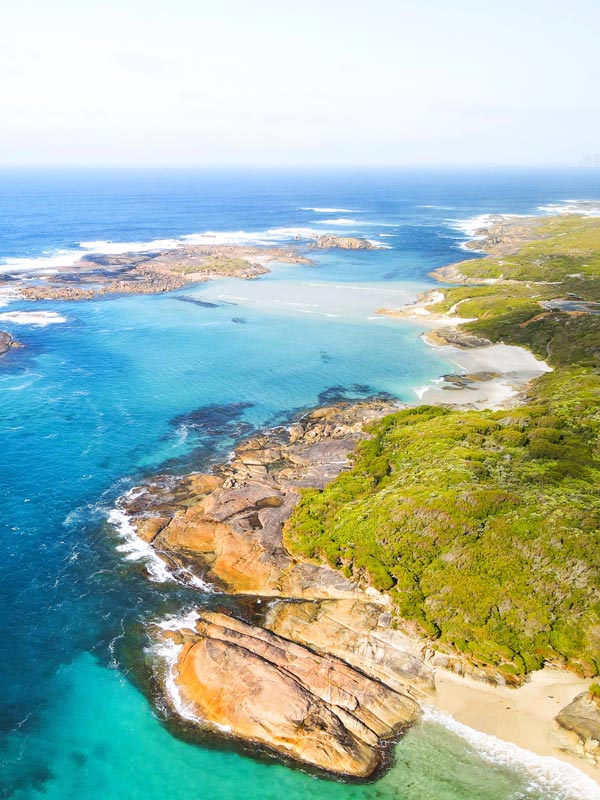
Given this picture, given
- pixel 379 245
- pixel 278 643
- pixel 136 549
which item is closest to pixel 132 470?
pixel 136 549

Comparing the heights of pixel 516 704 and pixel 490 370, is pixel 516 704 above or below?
below

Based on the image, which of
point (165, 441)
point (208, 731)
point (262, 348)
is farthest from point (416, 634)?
point (262, 348)

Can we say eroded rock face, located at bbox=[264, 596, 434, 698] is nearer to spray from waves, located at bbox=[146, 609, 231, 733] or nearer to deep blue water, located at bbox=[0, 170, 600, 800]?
deep blue water, located at bbox=[0, 170, 600, 800]

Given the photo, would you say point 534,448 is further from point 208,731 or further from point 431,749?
point 208,731

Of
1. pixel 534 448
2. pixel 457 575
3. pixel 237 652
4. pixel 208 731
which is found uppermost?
pixel 534 448

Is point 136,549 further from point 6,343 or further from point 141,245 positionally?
point 141,245
